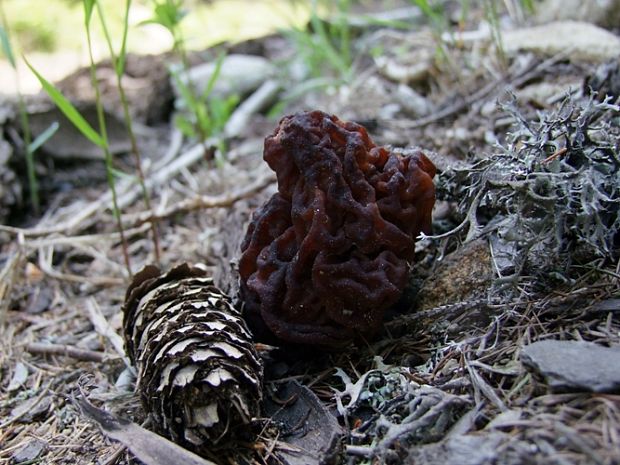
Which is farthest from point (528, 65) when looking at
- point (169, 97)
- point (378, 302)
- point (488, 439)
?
point (169, 97)

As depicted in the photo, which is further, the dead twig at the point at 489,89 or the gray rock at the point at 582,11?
the gray rock at the point at 582,11

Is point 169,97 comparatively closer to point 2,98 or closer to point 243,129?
point 243,129

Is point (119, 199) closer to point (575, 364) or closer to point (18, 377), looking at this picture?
point (18, 377)

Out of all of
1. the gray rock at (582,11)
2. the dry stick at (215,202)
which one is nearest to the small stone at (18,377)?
the dry stick at (215,202)

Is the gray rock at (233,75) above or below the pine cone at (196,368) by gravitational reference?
above

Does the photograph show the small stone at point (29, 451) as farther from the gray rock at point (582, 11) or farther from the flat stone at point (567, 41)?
the gray rock at point (582, 11)

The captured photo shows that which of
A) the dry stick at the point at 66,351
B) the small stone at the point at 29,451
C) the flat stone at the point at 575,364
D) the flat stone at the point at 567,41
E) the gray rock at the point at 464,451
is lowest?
the small stone at the point at 29,451
